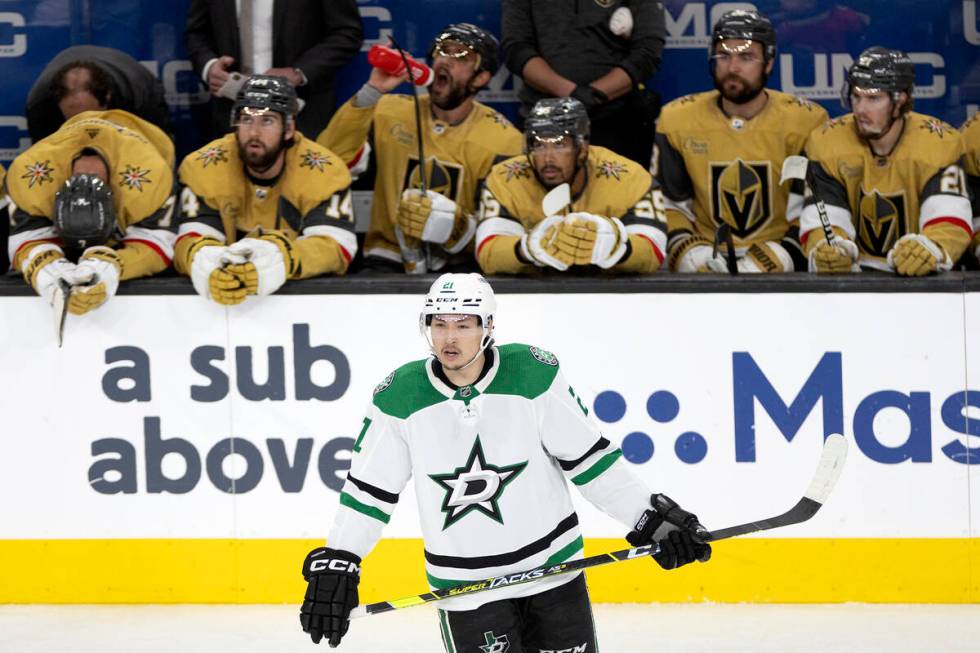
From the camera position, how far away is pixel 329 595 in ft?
9.47

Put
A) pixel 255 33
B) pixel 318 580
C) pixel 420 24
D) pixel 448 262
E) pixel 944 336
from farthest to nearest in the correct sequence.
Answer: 1. pixel 420 24
2. pixel 255 33
3. pixel 448 262
4. pixel 944 336
5. pixel 318 580

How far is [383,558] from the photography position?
445cm

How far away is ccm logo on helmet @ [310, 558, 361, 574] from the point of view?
2928 mm

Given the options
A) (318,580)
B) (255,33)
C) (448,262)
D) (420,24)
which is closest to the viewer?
(318,580)

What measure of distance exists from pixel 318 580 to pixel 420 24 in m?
3.52

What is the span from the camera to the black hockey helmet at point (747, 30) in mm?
4875

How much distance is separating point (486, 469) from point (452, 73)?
2355 millimetres

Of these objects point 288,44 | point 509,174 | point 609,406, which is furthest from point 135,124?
point 609,406

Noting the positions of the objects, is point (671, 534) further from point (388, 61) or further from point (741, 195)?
point (388, 61)

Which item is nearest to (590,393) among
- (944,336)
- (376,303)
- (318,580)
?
(376,303)

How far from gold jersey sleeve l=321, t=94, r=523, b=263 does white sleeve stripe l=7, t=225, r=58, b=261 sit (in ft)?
3.35

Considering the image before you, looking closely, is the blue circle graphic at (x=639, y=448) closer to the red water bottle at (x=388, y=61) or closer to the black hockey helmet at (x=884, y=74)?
the black hockey helmet at (x=884, y=74)

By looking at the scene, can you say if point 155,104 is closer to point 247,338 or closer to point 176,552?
point 247,338

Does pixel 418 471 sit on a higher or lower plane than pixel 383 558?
higher
